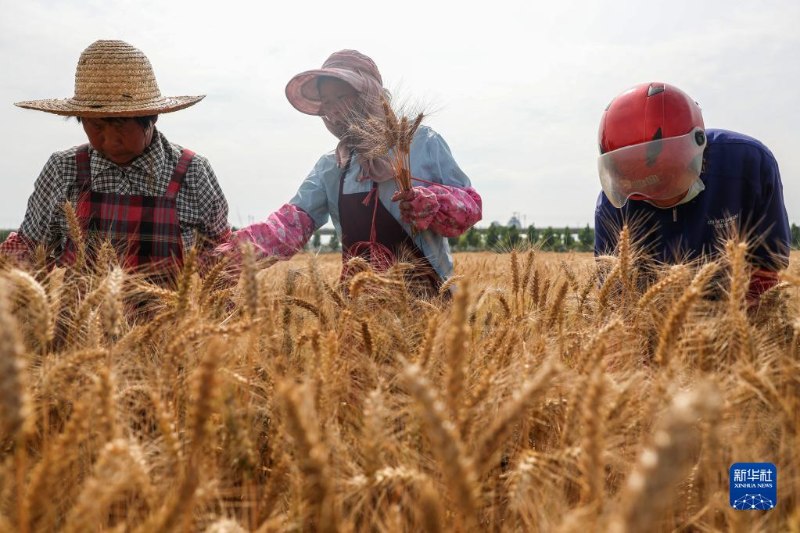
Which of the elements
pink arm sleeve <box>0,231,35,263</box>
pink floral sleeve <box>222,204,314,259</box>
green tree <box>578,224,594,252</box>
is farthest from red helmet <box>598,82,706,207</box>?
green tree <box>578,224,594,252</box>

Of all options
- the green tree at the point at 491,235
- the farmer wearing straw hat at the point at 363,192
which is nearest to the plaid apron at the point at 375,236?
the farmer wearing straw hat at the point at 363,192

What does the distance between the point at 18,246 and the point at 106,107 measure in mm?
695

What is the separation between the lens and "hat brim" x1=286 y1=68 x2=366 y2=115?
112 inches

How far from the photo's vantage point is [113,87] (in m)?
2.60

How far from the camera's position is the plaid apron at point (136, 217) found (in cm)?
280

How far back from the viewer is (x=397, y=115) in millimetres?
2574

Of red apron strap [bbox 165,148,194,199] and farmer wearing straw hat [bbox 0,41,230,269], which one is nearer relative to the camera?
farmer wearing straw hat [bbox 0,41,230,269]

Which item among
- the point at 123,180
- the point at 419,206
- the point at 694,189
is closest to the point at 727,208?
the point at 694,189

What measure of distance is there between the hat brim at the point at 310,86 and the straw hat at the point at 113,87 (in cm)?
57

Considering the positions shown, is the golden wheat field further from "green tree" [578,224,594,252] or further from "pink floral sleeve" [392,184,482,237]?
"green tree" [578,224,594,252]

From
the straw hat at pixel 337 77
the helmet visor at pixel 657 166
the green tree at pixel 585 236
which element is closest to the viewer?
the helmet visor at pixel 657 166

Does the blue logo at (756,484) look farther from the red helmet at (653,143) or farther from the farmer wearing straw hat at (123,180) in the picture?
the farmer wearing straw hat at (123,180)

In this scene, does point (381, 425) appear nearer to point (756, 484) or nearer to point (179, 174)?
→ point (756, 484)

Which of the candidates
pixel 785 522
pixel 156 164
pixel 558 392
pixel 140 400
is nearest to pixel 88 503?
pixel 140 400
